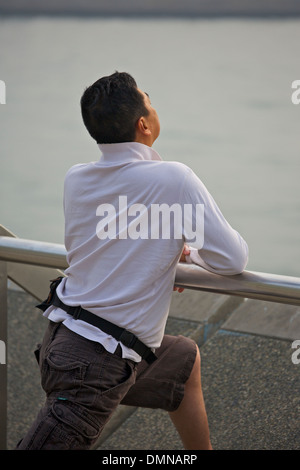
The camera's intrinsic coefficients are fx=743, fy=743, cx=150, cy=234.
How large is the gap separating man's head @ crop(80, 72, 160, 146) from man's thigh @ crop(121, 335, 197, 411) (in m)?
0.63

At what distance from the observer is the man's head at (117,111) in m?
1.93

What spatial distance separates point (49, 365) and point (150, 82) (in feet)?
29.1

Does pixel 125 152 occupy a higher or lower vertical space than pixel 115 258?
higher

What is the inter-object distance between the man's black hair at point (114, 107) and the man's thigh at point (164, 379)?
0.64 metres

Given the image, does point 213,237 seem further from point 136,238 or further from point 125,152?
point 125,152

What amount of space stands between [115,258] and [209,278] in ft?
0.83

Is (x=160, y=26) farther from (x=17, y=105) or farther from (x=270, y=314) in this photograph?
(x=270, y=314)

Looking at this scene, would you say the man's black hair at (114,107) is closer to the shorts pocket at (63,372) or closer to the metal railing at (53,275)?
the metal railing at (53,275)

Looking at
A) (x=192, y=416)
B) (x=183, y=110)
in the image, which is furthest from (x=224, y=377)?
(x=183, y=110)

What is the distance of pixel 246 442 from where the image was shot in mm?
3037

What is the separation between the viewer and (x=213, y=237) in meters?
1.88

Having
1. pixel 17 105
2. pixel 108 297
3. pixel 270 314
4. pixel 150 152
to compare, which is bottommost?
pixel 17 105
